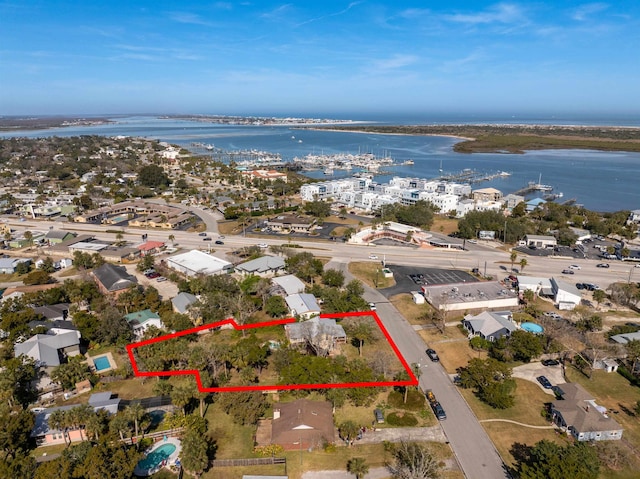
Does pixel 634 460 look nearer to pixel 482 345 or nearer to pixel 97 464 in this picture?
pixel 482 345


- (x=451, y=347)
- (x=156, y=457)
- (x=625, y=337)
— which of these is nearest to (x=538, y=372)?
(x=451, y=347)

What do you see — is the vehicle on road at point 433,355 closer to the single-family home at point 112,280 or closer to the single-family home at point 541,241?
the single-family home at point 112,280

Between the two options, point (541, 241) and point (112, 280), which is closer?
point (112, 280)


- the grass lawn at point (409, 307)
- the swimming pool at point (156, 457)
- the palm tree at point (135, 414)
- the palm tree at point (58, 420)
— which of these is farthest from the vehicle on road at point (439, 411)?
the palm tree at point (58, 420)

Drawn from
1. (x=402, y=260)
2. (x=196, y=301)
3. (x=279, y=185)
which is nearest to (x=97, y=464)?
(x=196, y=301)

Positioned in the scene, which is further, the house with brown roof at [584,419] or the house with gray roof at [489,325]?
the house with gray roof at [489,325]

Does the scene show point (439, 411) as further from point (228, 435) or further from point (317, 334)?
point (228, 435)
